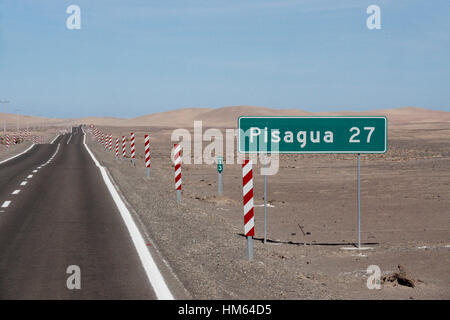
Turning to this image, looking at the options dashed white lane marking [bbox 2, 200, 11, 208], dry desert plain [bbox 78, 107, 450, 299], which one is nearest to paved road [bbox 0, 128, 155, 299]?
dashed white lane marking [bbox 2, 200, 11, 208]

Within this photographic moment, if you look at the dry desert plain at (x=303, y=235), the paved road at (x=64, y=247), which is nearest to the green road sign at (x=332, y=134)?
the dry desert plain at (x=303, y=235)

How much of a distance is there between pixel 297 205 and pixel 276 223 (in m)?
3.09

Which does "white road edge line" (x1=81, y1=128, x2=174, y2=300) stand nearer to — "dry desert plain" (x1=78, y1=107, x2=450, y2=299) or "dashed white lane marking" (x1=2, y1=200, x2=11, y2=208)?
"dry desert plain" (x1=78, y1=107, x2=450, y2=299)

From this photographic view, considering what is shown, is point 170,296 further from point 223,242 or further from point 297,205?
point 297,205

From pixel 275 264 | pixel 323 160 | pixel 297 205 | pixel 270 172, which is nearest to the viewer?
pixel 275 264

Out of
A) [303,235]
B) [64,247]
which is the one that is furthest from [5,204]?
[303,235]

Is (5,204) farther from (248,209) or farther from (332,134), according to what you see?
(332,134)

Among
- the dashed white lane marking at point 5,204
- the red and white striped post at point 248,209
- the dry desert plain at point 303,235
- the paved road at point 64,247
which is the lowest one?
the dry desert plain at point 303,235

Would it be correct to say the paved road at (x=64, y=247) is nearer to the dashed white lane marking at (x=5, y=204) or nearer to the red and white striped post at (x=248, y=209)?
the dashed white lane marking at (x=5, y=204)

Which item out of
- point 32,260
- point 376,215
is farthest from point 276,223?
point 32,260

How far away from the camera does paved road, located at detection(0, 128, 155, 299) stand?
8.04m

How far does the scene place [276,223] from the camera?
53.6 feet

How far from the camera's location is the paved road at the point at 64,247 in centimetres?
804

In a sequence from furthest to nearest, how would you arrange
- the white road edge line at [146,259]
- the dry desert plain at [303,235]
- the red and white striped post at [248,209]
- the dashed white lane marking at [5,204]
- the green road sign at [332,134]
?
the dashed white lane marking at [5,204], the green road sign at [332,134], the red and white striped post at [248,209], the dry desert plain at [303,235], the white road edge line at [146,259]
